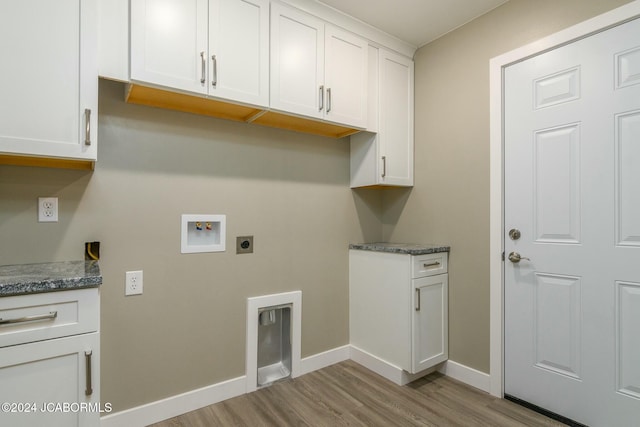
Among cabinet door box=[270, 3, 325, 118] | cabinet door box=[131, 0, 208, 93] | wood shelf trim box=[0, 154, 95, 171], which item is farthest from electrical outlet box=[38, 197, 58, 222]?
cabinet door box=[270, 3, 325, 118]

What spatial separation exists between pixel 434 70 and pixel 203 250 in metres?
2.19

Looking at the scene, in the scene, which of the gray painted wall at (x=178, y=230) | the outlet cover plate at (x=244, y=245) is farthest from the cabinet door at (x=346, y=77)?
the outlet cover plate at (x=244, y=245)

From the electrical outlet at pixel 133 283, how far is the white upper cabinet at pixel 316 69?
1.25m

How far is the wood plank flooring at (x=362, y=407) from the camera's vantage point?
1.84m

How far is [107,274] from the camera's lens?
1.71 m

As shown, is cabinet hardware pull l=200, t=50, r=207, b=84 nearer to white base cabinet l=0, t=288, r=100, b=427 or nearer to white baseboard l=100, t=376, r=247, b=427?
white base cabinet l=0, t=288, r=100, b=427

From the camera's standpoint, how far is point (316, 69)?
2119 mm

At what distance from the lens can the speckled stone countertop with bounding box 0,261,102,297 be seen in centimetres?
111

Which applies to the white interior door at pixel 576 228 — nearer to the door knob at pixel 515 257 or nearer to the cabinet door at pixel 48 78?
the door knob at pixel 515 257

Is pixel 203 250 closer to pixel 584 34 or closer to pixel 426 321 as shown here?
pixel 426 321

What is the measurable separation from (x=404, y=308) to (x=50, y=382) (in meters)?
1.89

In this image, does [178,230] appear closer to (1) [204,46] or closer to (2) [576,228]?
(1) [204,46]

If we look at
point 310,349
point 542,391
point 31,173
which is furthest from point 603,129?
point 31,173

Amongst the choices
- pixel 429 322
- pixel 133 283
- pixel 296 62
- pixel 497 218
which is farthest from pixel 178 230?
pixel 497 218
